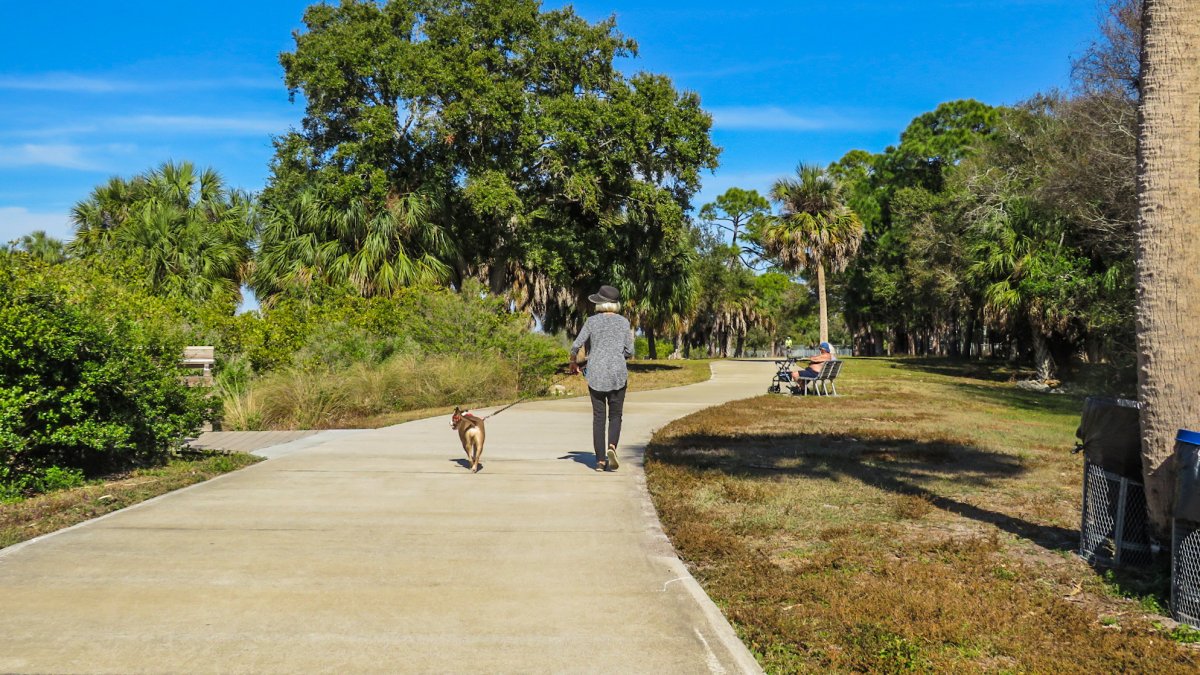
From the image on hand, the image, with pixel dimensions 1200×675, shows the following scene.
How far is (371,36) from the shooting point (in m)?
27.7

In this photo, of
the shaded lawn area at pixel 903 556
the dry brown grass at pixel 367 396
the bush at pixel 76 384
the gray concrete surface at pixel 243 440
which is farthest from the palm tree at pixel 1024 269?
the bush at pixel 76 384

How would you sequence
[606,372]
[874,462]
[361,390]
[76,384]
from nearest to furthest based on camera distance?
[76,384] < [606,372] < [874,462] < [361,390]

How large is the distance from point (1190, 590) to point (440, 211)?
84.2ft

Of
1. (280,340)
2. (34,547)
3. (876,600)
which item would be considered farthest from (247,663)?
(280,340)

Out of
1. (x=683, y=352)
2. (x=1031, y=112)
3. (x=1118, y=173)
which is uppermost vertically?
(x=1031, y=112)

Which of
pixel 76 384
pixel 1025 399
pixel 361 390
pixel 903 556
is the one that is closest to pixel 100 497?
pixel 76 384

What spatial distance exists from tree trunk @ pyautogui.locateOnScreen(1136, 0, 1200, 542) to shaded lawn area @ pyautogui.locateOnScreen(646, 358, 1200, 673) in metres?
0.86

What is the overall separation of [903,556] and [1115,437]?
143 centimetres

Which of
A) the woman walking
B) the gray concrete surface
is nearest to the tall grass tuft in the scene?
the gray concrete surface

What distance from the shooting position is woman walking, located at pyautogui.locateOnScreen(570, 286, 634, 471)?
8570mm

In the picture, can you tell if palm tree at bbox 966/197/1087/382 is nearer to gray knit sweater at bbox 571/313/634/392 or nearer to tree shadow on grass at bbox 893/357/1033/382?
tree shadow on grass at bbox 893/357/1033/382

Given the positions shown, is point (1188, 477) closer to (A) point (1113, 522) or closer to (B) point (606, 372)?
(A) point (1113, 522)

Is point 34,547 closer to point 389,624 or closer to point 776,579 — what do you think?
point 389,624

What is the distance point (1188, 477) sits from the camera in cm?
408
